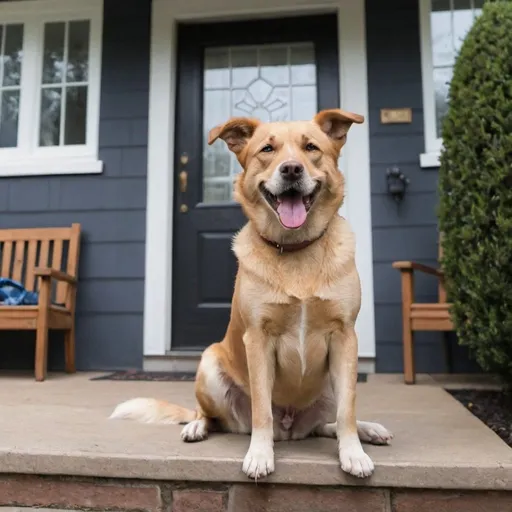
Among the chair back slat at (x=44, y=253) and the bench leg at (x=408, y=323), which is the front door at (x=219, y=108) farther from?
the bench leg at (x=408, y=323)

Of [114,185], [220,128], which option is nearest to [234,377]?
[220,128]

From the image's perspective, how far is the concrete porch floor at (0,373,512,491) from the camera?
154 cm

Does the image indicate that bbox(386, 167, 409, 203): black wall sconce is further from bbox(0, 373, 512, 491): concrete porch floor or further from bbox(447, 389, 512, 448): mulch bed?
bbox(0, 373, 512, 491): concrete porch floor

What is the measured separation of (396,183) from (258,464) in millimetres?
2827

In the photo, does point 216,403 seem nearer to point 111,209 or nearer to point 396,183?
point 396,183

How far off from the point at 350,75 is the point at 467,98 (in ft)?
5.46

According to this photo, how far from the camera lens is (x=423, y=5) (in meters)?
4.12

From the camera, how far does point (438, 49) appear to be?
4172 millimetres

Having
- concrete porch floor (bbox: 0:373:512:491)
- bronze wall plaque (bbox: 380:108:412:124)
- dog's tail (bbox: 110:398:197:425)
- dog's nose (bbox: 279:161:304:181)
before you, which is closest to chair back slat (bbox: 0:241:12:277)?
concrete porch floor (bbox: 0:373:512:491)

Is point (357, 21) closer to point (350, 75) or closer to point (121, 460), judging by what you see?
point (350, 75)

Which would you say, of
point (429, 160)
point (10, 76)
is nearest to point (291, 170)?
point (429, 160)

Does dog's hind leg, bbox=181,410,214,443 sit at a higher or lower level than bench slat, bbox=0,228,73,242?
higher

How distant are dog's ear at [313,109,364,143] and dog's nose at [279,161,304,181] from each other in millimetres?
323

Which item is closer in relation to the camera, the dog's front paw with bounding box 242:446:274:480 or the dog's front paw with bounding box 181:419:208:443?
the dog's front paw with bounding box 242:446:274:480
